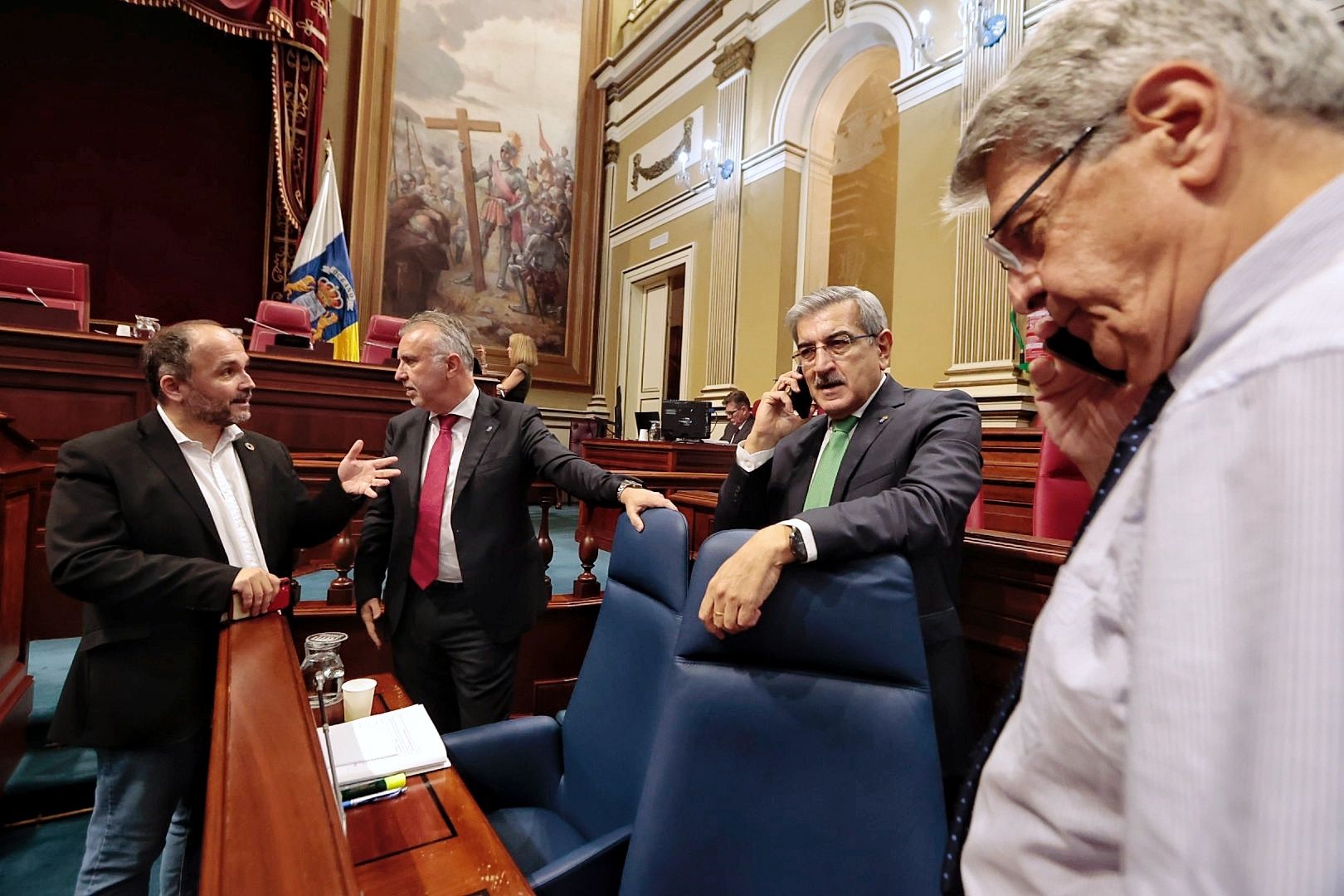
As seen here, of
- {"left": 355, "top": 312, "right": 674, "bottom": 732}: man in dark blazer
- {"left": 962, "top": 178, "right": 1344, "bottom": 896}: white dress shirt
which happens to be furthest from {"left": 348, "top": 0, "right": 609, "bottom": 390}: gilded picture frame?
{"left": 962, "top": 178, "right": 1344, "bottom": 896}: white dress shirt

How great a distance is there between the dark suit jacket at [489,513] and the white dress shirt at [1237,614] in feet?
4.91

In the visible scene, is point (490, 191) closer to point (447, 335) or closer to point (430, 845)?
point (447, 335)

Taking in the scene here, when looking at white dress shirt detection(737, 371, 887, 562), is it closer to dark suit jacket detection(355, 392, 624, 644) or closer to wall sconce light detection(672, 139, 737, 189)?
dark suit jacket detection(355, 392, 624, 644)

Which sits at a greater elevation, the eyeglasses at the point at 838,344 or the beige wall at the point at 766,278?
the beige wall at the point at 766,278

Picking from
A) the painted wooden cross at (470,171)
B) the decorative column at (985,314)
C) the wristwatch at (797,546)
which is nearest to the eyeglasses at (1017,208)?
the wristwatch at (797,546)

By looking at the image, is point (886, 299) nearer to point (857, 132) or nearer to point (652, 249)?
point (857, 132)

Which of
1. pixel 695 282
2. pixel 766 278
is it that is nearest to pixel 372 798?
pixel 766 278

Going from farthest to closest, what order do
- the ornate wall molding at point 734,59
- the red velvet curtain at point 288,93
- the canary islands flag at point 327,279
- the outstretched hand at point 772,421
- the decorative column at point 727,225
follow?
the decorative column at point 727,225
the ornate wall molding at point 734,59
the canary islands flag at point 327,279
the red velvet curtain at point 288,93
the outstretched hand at point 772,421

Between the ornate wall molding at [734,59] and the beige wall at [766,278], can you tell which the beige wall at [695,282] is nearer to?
the beige wall at [766,278]

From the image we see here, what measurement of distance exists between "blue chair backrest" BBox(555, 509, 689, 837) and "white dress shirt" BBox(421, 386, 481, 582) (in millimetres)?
555

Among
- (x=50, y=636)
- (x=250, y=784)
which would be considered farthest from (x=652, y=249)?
(x=250, y=784)

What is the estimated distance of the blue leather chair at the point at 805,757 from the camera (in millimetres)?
1021

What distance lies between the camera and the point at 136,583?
140 cm

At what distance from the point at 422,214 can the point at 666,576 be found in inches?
331
